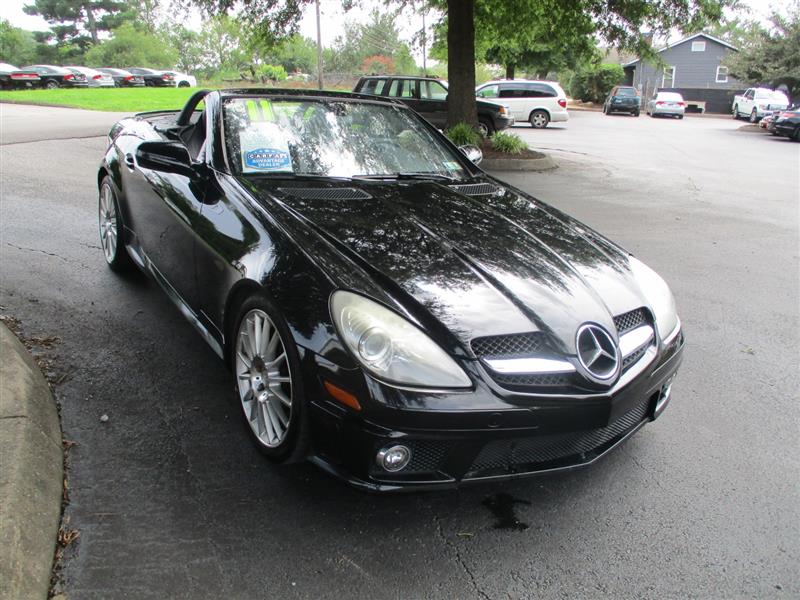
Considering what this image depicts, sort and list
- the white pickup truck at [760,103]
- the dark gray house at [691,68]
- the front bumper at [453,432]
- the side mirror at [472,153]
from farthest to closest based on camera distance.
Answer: the dark gray house at [691,68]
the white pickup truck at [760,103]
the side mirror at [472,153]
the front bumper at [453,432]

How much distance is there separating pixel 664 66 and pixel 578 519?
13660 millimetres

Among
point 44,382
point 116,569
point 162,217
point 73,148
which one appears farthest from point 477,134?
point 116,569

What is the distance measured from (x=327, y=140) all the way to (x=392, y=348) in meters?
1.90

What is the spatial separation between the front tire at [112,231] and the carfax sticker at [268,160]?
170 cm

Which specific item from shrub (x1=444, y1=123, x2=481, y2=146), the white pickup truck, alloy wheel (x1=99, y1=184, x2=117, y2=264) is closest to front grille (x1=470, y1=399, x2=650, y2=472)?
alloy wheel (x1=99, y1=184, x2=117, y2=264)

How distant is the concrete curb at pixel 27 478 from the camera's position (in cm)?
199

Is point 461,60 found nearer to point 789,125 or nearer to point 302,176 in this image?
point 302,176

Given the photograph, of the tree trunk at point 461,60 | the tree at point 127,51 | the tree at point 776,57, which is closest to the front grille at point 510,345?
the tree trunk at point 461,60

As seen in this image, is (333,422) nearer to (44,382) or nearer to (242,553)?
(242,553)

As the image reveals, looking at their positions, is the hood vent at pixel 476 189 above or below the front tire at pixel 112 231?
above

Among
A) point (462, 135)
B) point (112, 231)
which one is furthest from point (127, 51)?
point (112, 231)

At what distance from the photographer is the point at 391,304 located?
2.34m

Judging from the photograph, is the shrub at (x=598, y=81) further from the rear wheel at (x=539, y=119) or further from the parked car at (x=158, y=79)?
the parked car at (x=158, y=79)

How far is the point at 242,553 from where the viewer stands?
88.0 inches
